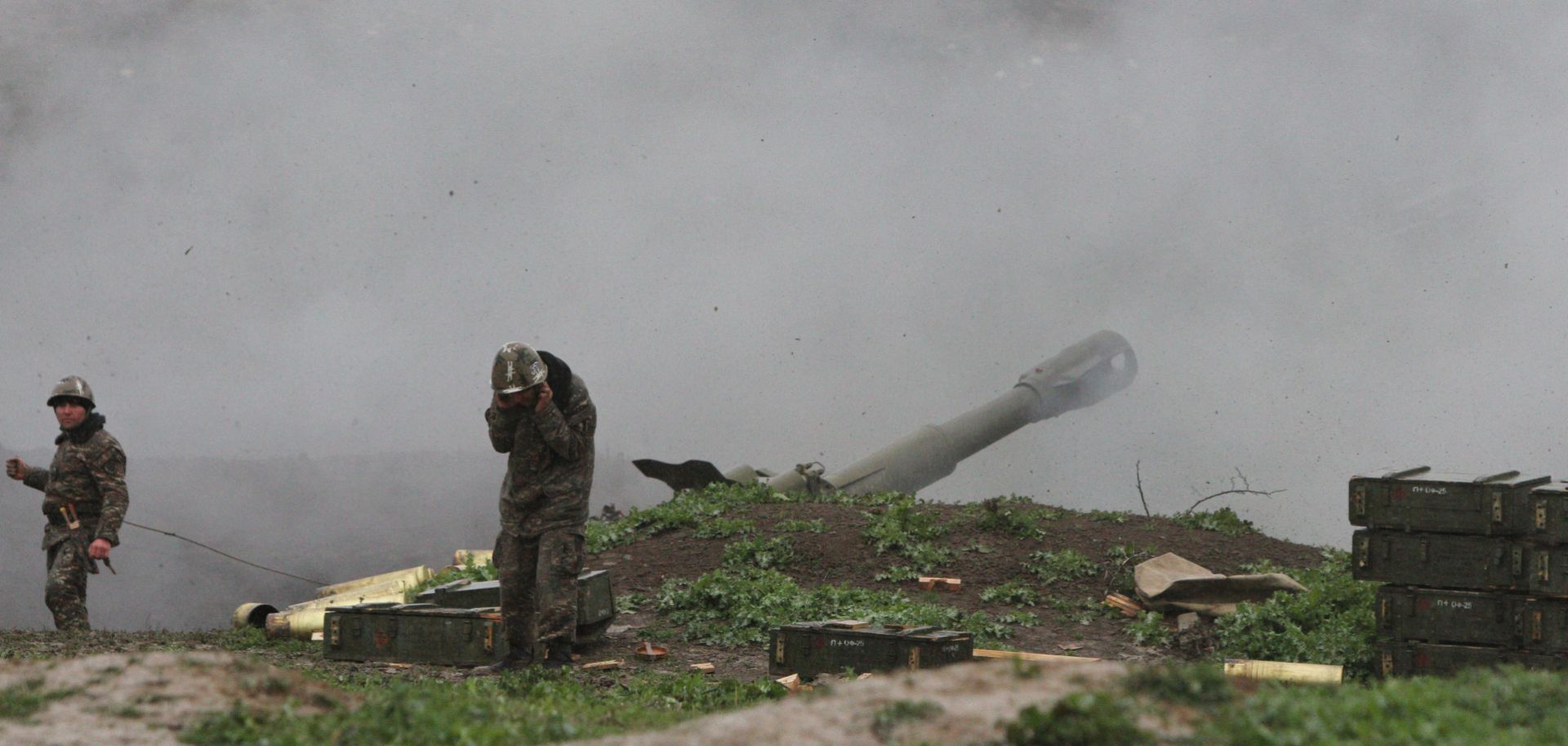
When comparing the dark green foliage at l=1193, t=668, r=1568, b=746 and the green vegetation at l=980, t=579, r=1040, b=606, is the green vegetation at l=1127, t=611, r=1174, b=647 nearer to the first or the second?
the green vegetation at l=980, t=579, r=1040, b=606

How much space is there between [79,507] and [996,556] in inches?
343

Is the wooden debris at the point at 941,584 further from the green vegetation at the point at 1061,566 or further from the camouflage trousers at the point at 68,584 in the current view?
the camouflage trousers at the point at 68,584

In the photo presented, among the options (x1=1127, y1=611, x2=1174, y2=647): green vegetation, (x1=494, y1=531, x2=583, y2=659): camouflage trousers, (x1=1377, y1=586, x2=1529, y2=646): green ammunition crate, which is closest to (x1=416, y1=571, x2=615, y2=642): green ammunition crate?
(x1=494, y1=531, x2=583, y2=659): camouflage trousers

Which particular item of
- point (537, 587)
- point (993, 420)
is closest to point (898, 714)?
point (537, 587)

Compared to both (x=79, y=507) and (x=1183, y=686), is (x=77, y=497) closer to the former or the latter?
(x=79, y=507)

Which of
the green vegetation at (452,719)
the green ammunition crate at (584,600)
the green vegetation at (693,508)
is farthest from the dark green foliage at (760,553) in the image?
the green vegetation at (452,719)

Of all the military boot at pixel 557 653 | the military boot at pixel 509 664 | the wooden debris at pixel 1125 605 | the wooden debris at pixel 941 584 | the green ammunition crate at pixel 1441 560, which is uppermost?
the green ammunition crate at pixel 1441 560

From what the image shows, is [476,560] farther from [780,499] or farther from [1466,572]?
[1466,572]

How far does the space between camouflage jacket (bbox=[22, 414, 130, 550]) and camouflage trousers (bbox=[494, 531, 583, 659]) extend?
4.12 meters

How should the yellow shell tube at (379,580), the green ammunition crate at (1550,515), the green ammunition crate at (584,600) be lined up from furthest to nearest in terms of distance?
the yellow shell tube at (379,580) → the green ammunition crate at (584,600) → the green ammunition crate at (1550,515)

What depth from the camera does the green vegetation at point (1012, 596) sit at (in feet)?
44.0

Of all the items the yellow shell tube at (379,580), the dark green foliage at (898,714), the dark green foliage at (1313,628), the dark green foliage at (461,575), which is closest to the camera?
the dark green foliage at (898,714)

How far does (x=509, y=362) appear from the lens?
938cm

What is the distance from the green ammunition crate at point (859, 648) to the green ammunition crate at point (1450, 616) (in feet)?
10.1
